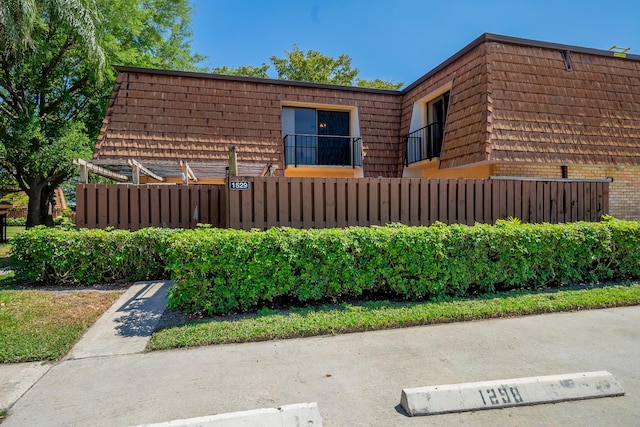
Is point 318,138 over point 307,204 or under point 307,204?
over

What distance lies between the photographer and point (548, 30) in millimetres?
13891

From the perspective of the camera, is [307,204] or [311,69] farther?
[311,69]

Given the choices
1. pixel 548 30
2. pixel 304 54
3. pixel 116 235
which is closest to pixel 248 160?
pixel 116 235

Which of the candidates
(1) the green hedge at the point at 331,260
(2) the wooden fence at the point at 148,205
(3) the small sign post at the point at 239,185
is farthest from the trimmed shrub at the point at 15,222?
(3) the small sign post at the point at 239,185

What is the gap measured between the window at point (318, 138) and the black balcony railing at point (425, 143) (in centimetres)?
188

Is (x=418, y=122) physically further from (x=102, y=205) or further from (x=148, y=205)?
(x=102, y=205)

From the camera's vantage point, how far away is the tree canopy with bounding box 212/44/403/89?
82.6ft

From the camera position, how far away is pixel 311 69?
25.1 m

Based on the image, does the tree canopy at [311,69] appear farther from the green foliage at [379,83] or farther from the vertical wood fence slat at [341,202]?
the vertical wood fence slat at [341,202]

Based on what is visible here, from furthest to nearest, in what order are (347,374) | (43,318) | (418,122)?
(418,122)
(43,318)
(347,374)

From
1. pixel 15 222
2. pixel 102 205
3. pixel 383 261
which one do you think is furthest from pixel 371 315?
pixel 15 222

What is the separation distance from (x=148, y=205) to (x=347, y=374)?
6.14 m

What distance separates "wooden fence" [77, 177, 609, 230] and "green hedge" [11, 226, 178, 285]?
38.2 inches

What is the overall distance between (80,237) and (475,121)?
8959mm
